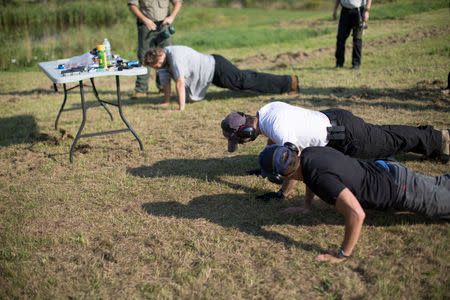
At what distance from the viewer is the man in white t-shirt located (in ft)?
12.1

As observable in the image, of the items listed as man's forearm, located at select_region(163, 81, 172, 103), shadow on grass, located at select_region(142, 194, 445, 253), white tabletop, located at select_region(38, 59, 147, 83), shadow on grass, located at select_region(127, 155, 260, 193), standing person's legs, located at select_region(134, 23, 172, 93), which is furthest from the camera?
standing person's legs, located at select_region(134, 23, 172, 93)

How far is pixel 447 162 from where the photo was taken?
4.46 metres

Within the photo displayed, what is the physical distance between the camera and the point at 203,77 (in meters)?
7.59

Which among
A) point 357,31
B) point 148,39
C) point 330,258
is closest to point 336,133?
point 330,258

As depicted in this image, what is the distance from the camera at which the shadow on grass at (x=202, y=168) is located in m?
4.77

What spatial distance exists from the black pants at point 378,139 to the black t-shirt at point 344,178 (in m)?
0.84

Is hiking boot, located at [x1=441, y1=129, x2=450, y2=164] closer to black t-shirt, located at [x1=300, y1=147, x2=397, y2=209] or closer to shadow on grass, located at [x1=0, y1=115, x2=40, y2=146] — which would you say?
black t-shirt, located at [x1=300, y1=147, x2=397, y2=209]

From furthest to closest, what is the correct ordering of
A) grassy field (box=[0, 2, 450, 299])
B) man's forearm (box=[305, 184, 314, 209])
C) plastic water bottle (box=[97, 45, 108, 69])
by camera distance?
plastic water bottle (box=[97, 45, 108, 69]) → man's forearm (box=[305, 184, 314, 209]) → grassy field (box=[0, 2, 450, 299])

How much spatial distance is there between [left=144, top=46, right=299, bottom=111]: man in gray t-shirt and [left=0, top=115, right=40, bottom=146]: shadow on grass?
2.51 meters

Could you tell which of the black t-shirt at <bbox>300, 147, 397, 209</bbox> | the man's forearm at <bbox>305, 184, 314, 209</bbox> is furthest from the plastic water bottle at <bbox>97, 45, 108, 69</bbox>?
the black t-shirt at <bbox>300, 147, 397, 209</bbox>

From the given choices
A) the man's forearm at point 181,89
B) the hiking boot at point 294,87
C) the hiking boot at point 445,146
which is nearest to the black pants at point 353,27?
the hiking boot at point 294,87

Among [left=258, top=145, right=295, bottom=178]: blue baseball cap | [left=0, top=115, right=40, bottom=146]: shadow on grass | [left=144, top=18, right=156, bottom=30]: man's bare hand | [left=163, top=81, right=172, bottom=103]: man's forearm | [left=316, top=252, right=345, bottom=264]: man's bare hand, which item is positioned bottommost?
[left=0, top=115, right=40, bottom=146]: shadow on grass

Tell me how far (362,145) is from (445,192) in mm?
1087

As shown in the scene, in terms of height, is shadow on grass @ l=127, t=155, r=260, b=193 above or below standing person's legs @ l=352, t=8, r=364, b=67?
below
